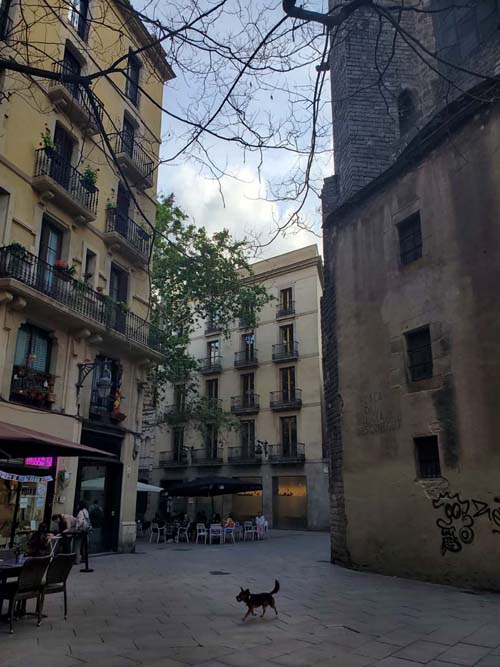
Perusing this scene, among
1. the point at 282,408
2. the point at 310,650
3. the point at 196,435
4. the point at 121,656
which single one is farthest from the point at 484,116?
the point at 196,435

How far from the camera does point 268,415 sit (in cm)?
3198

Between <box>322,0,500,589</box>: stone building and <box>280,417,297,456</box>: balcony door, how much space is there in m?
17.3

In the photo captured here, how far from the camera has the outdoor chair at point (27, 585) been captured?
5.90 meters

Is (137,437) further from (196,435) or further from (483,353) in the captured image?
(196,435)

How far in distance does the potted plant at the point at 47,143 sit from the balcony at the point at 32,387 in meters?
5.60

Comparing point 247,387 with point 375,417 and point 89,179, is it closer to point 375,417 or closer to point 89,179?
point 89,179

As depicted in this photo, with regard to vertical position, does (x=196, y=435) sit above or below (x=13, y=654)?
above

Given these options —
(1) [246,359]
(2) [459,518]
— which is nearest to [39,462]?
(2) [459,518]

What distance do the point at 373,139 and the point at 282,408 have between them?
769 inches

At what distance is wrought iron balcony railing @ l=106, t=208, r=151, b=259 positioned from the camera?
52.6 ft

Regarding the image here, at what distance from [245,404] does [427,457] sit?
2348cm

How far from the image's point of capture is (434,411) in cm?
1023

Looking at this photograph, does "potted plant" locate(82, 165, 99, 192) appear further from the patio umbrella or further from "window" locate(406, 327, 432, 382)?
the patio umbrella

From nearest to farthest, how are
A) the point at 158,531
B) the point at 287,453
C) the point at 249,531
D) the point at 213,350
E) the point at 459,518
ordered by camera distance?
the point at 459,518
the point at 158,531
the point at 249,531
the point at 287,453
the point at 213,350
